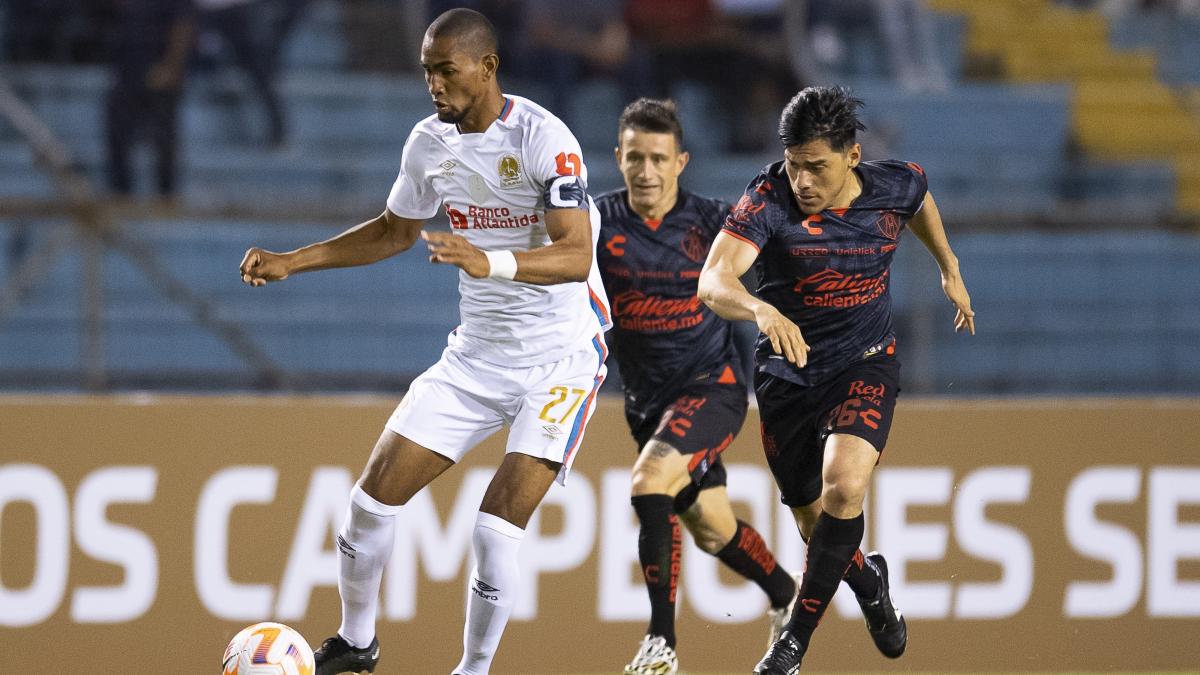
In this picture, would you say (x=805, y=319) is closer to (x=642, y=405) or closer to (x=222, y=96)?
(x=642, y=405)

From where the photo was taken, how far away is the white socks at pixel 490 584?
Result: 568cm

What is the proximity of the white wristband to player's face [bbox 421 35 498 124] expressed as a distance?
22.9 inches

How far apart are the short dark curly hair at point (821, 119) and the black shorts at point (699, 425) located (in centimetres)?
131

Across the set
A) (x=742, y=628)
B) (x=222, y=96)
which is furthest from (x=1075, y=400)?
(x=222, y=96)

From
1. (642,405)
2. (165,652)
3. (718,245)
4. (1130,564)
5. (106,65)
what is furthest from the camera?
(106,65)

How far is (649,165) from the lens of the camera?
671 centimetres

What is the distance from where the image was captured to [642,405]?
22.5ft

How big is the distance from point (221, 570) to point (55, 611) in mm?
729

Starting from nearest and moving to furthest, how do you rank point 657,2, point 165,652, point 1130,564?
point 165,652 → point 1130,564 → point 657,2

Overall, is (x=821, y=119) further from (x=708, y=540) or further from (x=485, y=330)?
(x=708, y=540)

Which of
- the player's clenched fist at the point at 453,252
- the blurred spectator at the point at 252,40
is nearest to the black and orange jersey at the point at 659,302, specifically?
the player's clenched fist at the point at 453,252

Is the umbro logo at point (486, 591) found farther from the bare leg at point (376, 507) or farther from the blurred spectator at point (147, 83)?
the blurred spectator at point (147, 83)

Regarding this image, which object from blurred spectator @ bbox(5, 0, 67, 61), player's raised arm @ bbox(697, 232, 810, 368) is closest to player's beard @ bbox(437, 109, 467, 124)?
player's raised arm @ bbox(697, 232, 810, 368)

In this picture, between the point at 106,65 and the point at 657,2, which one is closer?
the point at 106,65
